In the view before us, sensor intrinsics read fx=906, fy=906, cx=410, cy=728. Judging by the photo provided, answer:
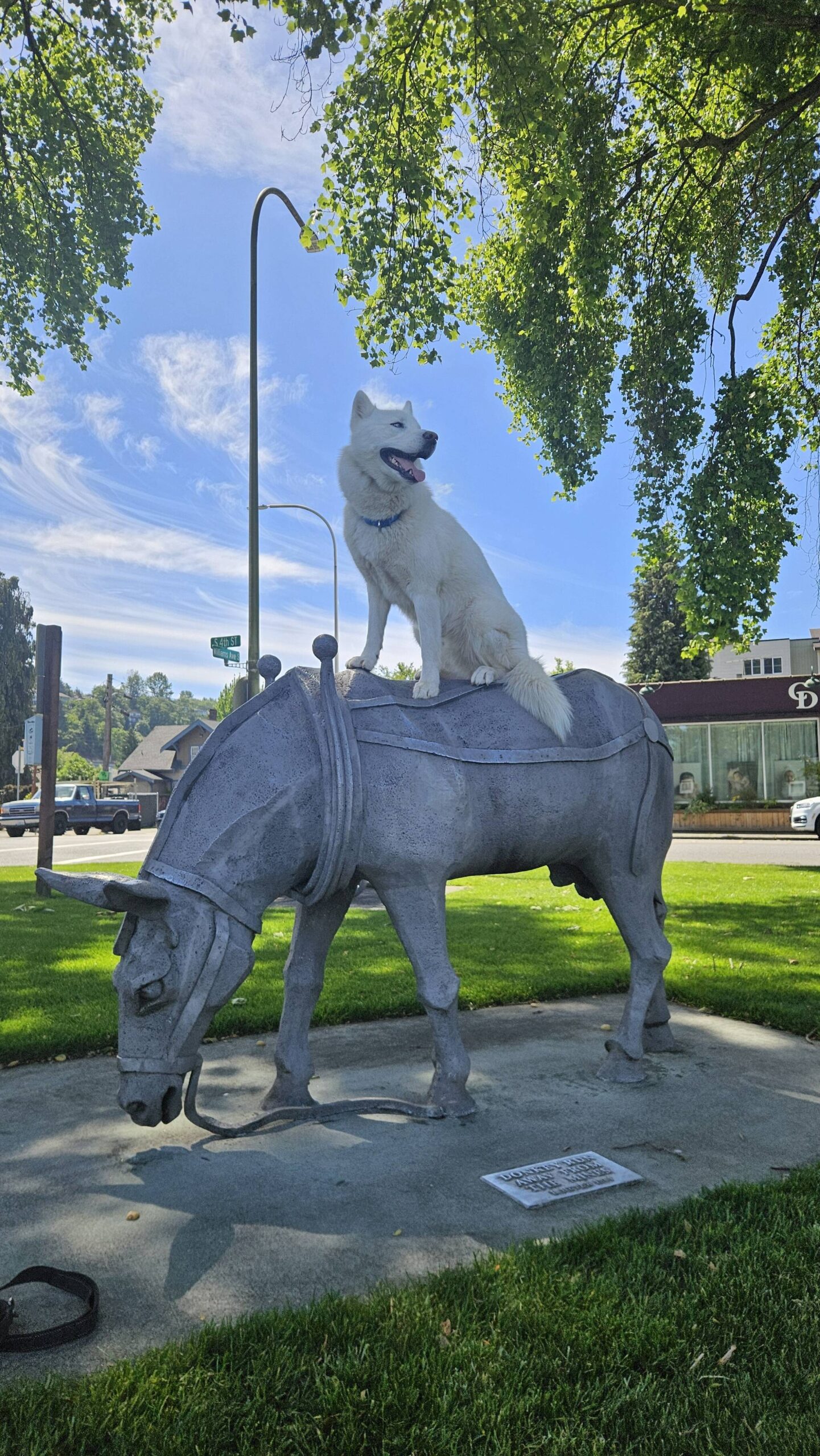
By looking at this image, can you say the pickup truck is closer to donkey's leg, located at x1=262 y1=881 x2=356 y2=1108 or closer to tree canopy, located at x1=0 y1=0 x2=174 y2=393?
tree canopy, located at x1=0 y1=0 x2=174 y2=393

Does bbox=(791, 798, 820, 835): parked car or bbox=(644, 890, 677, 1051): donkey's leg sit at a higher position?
bbox=(791, 798, 820, 835): parked car

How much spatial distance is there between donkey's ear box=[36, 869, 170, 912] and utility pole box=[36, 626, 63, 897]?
855cm

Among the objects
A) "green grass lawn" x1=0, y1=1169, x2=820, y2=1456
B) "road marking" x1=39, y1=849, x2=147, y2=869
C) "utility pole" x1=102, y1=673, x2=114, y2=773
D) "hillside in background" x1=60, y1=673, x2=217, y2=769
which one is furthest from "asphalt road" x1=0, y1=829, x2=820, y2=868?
"hillside in background" x1=60, y1=673, x2=217, y2=769

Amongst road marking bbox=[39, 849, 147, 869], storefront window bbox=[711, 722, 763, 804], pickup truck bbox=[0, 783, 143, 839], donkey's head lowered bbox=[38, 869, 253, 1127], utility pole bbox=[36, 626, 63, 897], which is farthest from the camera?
pickup truck bbox=[0, 783, 143, 839]

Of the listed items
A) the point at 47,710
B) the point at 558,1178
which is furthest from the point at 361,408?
the point at 47,710

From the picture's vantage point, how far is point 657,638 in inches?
1993

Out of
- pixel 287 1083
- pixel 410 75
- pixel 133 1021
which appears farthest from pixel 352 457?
pixel 410 75

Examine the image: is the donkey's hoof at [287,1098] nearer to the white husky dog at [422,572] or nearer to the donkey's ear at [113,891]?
the donkey's ear at [113,891]

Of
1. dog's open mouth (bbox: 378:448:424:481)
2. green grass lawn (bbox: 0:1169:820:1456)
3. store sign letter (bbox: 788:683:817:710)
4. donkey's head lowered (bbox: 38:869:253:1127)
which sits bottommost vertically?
green grass lawn (bbox: 0:1169:820:1456)

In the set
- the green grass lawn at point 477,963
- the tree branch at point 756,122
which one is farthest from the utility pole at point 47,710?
the tree branch at point 756,122

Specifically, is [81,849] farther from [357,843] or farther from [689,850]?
[357,843]

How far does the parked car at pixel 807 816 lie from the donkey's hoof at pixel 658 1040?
21709mm

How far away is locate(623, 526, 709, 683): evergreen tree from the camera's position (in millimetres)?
48625

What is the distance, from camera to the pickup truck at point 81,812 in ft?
106
